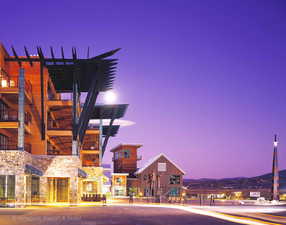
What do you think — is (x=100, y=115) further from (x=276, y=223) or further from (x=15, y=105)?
(x=276, y=223)

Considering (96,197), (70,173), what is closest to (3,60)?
(70,173)

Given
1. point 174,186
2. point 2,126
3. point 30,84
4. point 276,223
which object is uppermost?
point 30,84

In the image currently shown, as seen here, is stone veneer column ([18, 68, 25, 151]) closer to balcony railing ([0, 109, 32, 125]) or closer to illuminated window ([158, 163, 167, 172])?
balcony railing ([0, 109, 32, 125])

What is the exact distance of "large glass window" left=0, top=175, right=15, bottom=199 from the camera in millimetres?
32844

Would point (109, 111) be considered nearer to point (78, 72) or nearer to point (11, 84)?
point (78, 72)

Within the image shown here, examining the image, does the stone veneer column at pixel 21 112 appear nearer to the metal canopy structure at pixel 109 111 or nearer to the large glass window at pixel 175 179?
the metal canopy structure at pixel 109 111

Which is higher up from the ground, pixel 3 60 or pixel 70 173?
pixel 3 60

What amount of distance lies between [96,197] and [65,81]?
14.5 m

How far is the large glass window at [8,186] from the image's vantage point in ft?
108

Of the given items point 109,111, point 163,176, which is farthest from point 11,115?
point 163,176

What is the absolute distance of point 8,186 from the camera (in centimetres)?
3300

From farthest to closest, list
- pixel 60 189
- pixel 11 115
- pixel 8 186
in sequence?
pixel 60 189 < pixel 11 115 < pixel 8 186

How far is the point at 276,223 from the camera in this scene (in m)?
19.8

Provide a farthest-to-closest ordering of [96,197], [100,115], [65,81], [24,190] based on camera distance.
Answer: [100,115] < [65,81] < [96,197] < [24,190]
